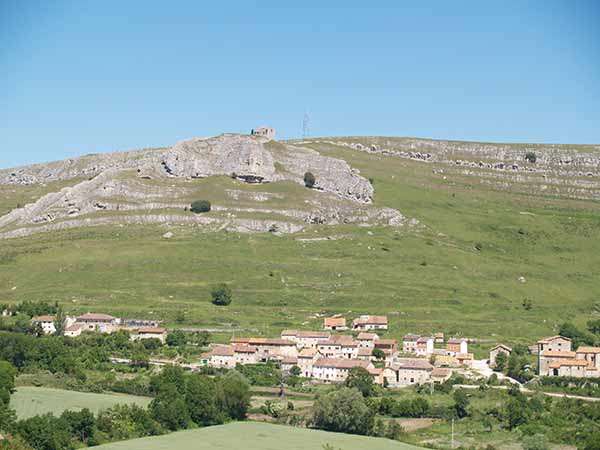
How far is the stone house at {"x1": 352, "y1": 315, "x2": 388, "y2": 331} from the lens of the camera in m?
94.2

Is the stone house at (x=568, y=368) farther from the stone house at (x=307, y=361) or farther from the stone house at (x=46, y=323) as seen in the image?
the stone house at (x=46, y=323)

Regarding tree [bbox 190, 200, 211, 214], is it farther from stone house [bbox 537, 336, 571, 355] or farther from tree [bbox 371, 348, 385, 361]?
stone house [bbox 537, 336, 571, 355]

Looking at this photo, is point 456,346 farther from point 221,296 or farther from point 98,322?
point 98,322

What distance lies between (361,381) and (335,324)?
20387mm

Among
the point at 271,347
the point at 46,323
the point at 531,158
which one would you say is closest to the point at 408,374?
the point at 271,347

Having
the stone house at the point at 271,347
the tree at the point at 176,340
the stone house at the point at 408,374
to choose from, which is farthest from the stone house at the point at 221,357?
the stone house at the point at 408,374

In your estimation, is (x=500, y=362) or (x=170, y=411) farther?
(x=500, y=362)

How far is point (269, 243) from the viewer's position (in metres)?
121

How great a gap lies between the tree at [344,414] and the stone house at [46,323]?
3347 cm

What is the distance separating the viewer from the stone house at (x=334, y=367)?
7975 centimetres

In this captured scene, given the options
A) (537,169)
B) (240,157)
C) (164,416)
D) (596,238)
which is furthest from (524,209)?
(164,416)

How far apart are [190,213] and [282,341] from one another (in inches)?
1857

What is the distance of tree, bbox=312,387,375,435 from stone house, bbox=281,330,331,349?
2228 cm

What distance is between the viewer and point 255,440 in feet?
183
